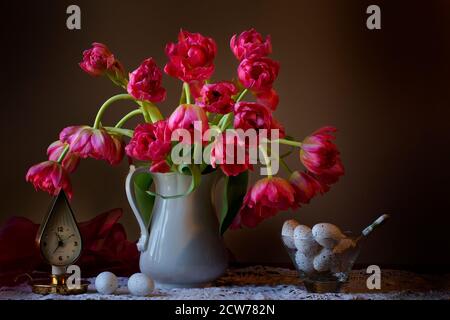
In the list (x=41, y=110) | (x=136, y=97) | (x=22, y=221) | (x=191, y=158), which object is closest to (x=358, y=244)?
(x=191, y=158)

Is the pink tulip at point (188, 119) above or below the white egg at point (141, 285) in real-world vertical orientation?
above

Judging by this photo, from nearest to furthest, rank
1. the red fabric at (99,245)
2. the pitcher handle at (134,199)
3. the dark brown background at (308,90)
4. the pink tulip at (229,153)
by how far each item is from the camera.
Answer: the pink tulip at (229,153) < the pitcher handle at (134,199) < the red fabric at (99,245) < the dark brown background at (308,90)

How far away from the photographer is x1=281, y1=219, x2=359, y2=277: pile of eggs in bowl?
2.87 ft

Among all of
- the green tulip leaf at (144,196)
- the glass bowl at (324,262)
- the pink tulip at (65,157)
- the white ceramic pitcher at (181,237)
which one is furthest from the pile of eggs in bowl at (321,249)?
the pink tulip at (65,157)

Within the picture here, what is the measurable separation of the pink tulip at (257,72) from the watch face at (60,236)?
0.98 ft

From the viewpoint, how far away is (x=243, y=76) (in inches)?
34.3

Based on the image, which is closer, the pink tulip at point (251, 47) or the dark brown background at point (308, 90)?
the pink tulip at point (251, 47)

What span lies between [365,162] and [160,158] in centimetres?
49

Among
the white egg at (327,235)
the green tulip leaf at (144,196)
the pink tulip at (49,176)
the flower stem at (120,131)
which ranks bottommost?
the white egg at (327,235)

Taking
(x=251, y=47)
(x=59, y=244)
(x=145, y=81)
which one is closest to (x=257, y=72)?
(x=251, y=47)

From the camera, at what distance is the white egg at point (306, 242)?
2.89 ft

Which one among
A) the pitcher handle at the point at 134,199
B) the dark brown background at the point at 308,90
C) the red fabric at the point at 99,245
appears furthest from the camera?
the dark brown background at the point at 308,90

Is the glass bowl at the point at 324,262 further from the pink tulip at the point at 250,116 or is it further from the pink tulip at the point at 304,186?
the pink tulip at the point at 250,116

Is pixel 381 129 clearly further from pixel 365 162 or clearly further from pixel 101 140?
pixel 101 140
